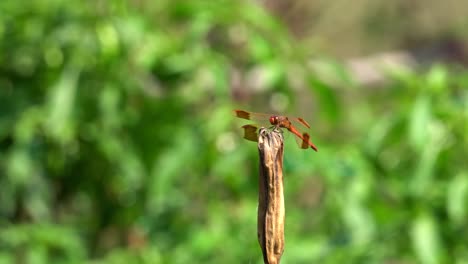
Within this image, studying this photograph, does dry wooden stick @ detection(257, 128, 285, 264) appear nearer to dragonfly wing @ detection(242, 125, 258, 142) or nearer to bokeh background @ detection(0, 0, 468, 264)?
dragonfly wing @ detection(242, 125, 258, 142)

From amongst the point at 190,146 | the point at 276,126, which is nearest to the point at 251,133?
the point at 276,126

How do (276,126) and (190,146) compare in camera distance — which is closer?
(276,126)

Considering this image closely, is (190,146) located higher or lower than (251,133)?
higher

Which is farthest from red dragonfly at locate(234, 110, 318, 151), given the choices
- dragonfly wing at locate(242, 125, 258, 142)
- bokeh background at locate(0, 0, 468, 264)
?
bokeh background at locate(0, 0, 468, 264)

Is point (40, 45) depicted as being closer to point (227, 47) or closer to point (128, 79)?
point (128, 79)

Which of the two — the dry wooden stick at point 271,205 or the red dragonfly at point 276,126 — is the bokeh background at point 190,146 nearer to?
the red dragonfly at point 276,126

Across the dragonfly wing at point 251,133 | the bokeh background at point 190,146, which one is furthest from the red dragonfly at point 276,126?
the bokeh background at point 190,146

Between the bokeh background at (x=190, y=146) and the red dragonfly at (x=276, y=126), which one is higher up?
the bokeh background at (x=190, y=146)

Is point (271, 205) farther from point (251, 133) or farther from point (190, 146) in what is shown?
point (190, 146)

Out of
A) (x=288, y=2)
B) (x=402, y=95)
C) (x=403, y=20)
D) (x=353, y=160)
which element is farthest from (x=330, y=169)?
(x=403, y=20)
